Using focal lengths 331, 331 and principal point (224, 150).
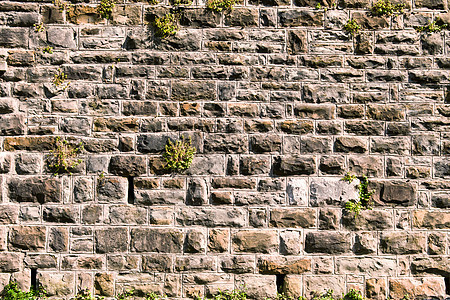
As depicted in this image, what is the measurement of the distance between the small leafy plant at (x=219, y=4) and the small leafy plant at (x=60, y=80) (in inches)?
72.2

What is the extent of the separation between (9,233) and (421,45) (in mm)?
5173

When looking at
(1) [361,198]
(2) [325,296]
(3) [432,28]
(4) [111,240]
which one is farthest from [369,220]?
(4) [111,240]

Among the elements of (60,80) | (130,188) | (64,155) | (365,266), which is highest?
(60,80)

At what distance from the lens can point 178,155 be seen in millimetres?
3709

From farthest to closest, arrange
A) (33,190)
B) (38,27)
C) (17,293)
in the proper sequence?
(38,27), (33,190), (17,293)

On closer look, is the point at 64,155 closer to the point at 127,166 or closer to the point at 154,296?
the point at 127,166

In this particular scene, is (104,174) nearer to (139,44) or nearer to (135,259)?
(135,259)

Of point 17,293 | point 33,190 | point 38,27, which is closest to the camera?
point 17,293

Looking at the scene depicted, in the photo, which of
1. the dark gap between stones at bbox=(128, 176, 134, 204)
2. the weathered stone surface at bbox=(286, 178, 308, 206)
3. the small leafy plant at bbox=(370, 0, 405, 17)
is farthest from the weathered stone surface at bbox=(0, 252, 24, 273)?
the small leafy plant at bbox=(370, 0, 405, 17)

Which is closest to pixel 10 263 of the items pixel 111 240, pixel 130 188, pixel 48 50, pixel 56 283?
pixel 56 283

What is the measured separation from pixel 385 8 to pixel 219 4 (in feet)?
6.36

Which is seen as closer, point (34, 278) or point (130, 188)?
point (34, 278)

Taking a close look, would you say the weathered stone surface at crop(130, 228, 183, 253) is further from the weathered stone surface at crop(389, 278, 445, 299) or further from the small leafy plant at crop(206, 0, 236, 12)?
the small leafy plant at crop(206, 0, 236, 12)

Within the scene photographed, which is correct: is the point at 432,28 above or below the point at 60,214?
above
